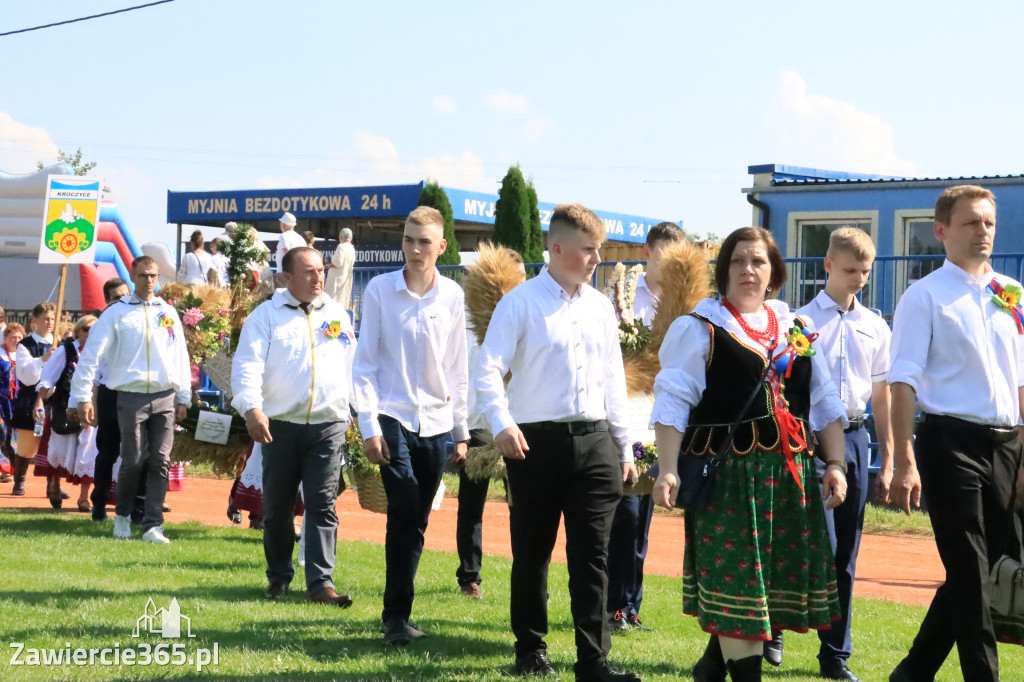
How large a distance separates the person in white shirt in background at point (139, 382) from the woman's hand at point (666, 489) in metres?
6.41

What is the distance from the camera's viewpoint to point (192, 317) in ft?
38.2

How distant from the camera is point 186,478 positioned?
55.2 feet

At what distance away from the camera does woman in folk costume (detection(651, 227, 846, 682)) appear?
5.05m

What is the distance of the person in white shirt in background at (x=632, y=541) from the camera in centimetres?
714

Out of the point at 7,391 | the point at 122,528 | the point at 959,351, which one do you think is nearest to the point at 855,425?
the point at 959,351

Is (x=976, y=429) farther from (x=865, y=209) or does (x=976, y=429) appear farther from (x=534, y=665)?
(x=865, y=209)

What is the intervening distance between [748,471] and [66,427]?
30.8 feet

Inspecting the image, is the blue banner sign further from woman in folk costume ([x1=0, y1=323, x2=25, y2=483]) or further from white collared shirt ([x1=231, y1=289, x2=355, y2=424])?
white collared shirt ([x1=231, y1=289, x2=355, y2=424])

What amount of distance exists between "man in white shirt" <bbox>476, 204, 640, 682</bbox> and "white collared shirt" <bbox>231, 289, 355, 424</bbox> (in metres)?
2.19

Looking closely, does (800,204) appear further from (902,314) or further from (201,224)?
(201,224)

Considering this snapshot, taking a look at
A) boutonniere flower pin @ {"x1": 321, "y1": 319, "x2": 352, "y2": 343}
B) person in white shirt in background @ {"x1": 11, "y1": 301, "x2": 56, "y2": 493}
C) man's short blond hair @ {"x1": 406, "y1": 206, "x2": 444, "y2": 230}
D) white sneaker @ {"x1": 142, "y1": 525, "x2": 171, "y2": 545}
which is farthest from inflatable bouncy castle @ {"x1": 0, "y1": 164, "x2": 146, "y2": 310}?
man's short blond hair @ {"x1": 406, "y1": 206, "x2": 444, "y2": 230}

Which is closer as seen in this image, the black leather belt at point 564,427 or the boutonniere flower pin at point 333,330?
the black leather belt at point 564,427

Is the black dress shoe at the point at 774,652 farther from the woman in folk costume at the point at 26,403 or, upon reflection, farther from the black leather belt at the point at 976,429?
the woman in folk costume at the point at 26,403

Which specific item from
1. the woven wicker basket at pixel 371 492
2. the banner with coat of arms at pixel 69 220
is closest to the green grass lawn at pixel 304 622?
the woven wicker basket at pixel 371 492
